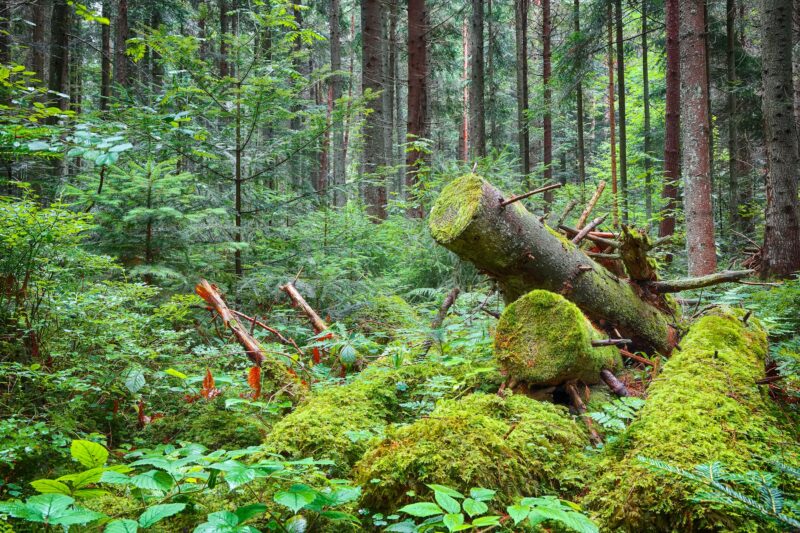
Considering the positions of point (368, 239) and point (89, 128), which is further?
point (368, 239)

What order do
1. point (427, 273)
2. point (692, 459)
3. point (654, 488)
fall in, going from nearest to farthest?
point (654, 488) < point (692, 459) < point (427, 273)

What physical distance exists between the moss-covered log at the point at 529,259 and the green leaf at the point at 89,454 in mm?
2788

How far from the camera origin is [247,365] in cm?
438

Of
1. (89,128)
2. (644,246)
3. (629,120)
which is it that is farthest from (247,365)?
(629,120)

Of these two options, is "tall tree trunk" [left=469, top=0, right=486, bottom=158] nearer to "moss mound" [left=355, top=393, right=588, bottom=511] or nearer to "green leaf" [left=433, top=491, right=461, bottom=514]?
"moss mound" [left=355, top=393, right=588, bottom=511]

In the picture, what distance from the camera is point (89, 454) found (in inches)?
62.5

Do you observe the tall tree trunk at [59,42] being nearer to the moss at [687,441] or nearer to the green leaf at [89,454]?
the green leaf at [89,454]

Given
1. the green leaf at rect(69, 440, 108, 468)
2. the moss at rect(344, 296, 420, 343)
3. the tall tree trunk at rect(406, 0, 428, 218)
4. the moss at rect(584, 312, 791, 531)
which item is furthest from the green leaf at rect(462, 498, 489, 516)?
the tall tree trunk at rect(406, 0, 428, 218)

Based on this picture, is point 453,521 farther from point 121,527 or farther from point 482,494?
point 121,527

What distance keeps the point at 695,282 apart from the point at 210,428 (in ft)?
14.2

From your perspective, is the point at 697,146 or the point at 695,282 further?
the point at 697,146

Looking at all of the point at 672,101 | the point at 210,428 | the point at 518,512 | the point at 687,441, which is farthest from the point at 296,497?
the point at 672,101

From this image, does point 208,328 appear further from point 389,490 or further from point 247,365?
point 389,490

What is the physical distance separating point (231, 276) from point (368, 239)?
2.35 metres
